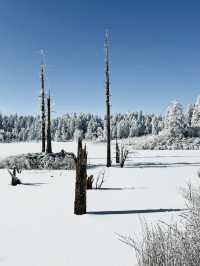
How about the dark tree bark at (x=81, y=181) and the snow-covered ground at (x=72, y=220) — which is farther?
the dark tree bark at (x=81, y=181)

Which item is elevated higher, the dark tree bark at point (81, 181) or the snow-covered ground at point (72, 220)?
the dark tree bark at point (81, 181)

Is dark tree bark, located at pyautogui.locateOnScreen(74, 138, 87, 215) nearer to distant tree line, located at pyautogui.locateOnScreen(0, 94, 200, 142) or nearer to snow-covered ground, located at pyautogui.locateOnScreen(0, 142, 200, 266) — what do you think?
snow-covered ground, located at pyautogui.locateOnScreen(0, 142, 200, 266)

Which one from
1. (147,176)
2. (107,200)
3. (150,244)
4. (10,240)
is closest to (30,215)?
(10,240)

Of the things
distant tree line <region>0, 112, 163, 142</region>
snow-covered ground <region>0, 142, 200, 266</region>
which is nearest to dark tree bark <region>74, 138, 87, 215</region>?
snow-covered ground <region>0, 142, 200, 266</region>

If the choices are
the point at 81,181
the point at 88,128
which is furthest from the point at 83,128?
the point at 81,181

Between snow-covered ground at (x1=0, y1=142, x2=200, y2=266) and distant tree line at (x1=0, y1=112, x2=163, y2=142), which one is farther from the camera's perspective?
distant tree line at (x1=0, y1=112, x2=163, y2=142)

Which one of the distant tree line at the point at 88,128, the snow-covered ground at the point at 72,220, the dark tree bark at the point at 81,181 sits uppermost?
the distant tree line at the point at 88,128

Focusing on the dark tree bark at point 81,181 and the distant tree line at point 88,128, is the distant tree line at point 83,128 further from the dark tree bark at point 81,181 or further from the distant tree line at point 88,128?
the dark tree bark at point 81,181

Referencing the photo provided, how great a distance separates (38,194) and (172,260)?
11683 mm

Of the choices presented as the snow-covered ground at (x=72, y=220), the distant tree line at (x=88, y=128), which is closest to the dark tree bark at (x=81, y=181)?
the snow-covered ground at (x=72, y=220)

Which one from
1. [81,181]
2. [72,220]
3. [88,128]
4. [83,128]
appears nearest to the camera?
[72,220]

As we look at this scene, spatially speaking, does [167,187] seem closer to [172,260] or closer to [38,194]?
[38,194]

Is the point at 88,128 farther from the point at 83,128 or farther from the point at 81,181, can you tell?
the point at 81,181

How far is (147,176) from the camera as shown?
22406mm
